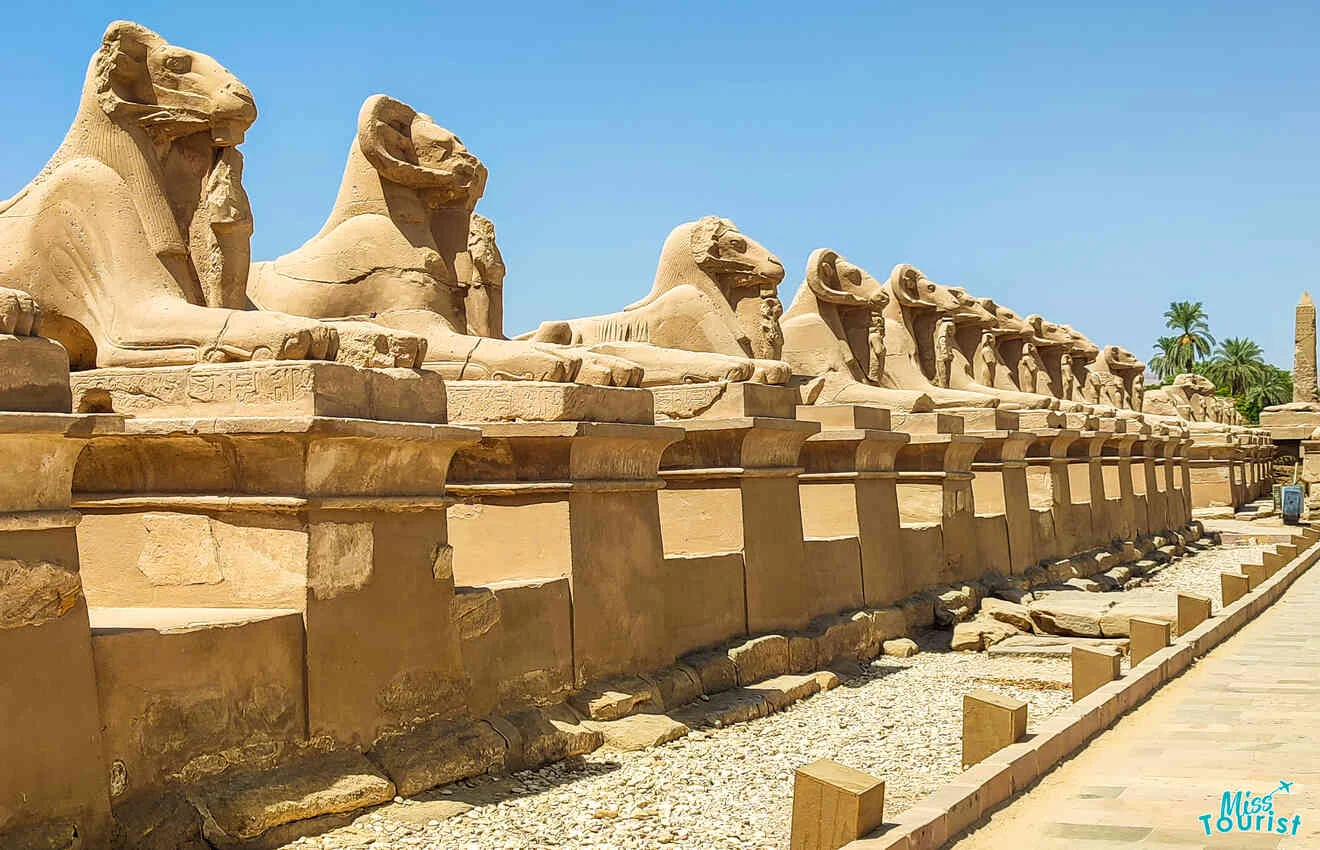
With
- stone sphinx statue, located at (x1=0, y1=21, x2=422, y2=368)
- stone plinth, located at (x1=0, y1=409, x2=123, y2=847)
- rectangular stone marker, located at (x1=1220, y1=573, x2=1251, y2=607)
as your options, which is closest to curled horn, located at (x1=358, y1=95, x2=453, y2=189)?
stone sphinx statue, located at (x1=0, y1=21, x2=422, y2=368)

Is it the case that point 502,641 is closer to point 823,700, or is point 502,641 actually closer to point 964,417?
point 823,700

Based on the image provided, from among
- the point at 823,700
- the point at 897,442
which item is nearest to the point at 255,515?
Result: the point at 823,700

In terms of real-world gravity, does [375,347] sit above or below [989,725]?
above

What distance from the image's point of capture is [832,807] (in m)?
4.24

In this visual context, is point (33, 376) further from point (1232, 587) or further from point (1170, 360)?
point (1170, 360)

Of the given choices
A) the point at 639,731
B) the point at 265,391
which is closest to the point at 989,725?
the point at 639,731

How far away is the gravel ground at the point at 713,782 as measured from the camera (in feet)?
17.1

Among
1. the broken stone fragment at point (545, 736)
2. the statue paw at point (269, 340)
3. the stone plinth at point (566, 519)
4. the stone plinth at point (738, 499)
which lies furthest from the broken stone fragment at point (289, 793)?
the stone plinth at point (738, 499)

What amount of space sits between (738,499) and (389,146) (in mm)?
3037

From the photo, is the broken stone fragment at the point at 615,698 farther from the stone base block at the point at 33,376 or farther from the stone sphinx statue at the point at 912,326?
the stone sphinx statue at the point at 912,326

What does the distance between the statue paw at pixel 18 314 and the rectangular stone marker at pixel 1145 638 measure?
6.93 metres

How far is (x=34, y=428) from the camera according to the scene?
13.3 feet

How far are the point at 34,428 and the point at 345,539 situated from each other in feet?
5.02

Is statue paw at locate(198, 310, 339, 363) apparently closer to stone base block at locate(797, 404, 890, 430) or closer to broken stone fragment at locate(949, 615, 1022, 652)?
stone base block at locate(797, 404, 890, 430)
